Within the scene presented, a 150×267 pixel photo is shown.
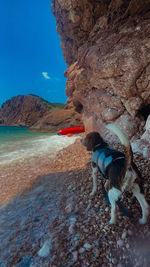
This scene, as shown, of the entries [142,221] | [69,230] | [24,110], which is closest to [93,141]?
[142,221]

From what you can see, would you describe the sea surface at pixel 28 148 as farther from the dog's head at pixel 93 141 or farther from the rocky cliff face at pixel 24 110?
the rocky cliff face at pixel 24 110

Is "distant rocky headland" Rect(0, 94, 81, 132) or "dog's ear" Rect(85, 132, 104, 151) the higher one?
"distant rocky headland" Rect(0, 94, 81, 132)

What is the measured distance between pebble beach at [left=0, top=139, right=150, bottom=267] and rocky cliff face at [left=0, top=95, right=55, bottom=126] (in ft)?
151

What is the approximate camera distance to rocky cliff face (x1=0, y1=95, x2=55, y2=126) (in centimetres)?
4672

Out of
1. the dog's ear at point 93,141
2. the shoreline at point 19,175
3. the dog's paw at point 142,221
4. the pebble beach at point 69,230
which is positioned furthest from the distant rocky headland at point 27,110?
the dog's paw at point 142,221

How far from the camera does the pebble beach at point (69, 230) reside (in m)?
1.31

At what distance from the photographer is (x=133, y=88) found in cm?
428

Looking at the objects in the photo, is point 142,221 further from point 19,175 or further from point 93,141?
point 19,175

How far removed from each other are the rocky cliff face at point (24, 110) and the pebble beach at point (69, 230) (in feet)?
151

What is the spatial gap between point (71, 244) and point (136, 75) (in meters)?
5.09

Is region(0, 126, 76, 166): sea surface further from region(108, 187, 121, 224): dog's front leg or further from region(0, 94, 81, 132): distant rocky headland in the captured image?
region(0, 94, 81, 132): distant rocky headland

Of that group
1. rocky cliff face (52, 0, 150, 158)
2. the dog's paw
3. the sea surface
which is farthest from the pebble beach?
the sea surface

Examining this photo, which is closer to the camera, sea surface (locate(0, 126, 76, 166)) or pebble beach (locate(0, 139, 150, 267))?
pebble beach (locate(0, 139, 150, 267))

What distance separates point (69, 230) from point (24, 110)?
54516mm
